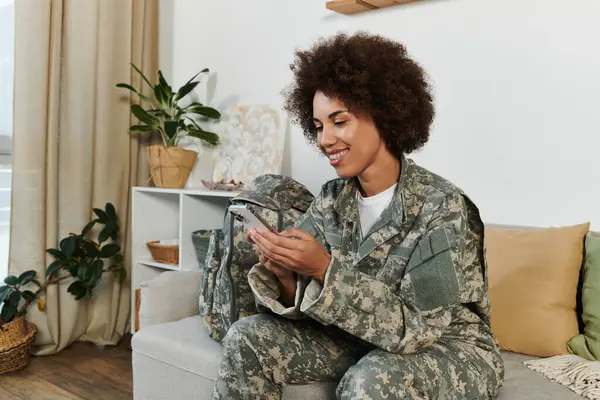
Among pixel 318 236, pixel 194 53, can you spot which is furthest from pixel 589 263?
pixel 194 53

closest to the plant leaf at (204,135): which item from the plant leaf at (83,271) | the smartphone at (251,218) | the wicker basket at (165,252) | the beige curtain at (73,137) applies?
the beige curtain at (73,137)

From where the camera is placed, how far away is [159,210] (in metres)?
2.79

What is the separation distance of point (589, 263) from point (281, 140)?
1.30m

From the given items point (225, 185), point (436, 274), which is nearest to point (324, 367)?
point (436, 274)

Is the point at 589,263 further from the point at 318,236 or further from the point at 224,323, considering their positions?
the point at 224,323

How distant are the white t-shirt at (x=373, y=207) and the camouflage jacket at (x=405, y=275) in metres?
0.02

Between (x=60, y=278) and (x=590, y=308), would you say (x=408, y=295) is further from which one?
(x=60, y=278)

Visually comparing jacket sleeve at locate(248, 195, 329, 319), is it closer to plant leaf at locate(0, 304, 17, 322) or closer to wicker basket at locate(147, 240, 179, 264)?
wicker basket at locate(147, 240, 179, 264)

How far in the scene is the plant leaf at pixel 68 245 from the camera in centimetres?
254

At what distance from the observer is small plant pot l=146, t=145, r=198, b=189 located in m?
2.64

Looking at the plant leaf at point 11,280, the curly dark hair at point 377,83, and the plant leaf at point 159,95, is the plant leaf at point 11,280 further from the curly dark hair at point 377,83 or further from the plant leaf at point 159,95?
the curly dark hair at point 377,83

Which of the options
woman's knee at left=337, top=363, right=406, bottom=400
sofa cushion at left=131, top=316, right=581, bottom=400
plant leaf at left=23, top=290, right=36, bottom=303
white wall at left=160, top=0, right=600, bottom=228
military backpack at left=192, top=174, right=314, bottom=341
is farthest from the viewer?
plant leaf at left=23, top=290, right=36, bottom=303

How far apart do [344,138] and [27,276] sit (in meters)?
1.74

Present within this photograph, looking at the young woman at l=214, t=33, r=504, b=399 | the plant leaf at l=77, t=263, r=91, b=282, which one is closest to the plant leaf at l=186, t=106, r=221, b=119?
the plant leaf at l=77, t=263, r=91, b=282
